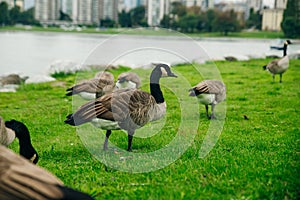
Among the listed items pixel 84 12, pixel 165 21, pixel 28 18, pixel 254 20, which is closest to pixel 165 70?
pixel 165 21

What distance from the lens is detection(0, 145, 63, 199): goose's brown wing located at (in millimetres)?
3299

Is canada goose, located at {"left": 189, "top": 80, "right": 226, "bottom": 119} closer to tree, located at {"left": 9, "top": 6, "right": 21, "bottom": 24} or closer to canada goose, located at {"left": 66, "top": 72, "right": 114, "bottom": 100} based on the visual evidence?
canada goose, located at {"left": 66, "top": 72, "right": 114, "bottom": 100}

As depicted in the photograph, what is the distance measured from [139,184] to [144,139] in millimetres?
2774

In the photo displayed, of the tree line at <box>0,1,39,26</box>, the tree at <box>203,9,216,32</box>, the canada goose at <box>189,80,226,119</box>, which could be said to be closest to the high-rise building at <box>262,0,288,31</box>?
the tree at <box>203,9,216,32</box>

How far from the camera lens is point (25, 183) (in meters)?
3.37

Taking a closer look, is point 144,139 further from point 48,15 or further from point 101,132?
point 48,15

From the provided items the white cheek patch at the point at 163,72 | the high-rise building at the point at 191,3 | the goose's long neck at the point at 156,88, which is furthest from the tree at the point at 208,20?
the goose's long neck at the point at 156,88

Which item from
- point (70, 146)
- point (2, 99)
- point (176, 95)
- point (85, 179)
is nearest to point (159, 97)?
point (70, 146)

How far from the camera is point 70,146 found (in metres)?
8.08

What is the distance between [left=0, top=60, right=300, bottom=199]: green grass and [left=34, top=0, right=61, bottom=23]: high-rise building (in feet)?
288

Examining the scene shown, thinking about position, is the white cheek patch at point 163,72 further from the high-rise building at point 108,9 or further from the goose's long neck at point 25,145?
the high-rise building at point 108,9

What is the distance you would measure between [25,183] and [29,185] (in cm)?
4

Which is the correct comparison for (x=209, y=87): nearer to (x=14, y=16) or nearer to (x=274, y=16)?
(x=274, y=16)

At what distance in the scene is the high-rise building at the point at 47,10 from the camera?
321 feet
